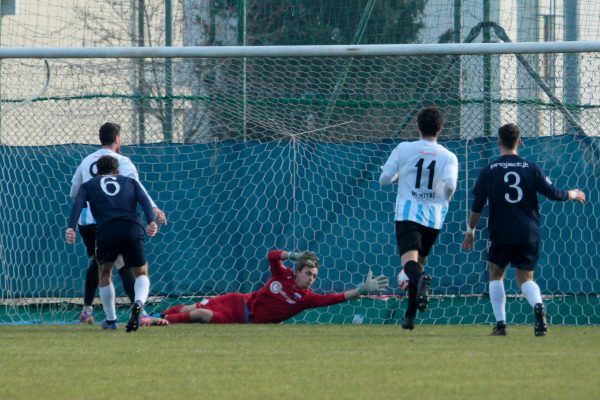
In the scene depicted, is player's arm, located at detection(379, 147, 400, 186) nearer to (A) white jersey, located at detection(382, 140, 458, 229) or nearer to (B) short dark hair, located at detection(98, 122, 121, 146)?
(A) white jersey, located at detection(382, 140, 458, 229)

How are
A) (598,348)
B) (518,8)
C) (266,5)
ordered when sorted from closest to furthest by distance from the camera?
(598,348), (518,8), (266,5)

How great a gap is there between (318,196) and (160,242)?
1.75 m

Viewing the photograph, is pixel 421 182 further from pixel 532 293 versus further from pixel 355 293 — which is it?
pixel 355 293

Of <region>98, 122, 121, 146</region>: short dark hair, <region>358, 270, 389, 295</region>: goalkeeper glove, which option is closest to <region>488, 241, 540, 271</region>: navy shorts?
<region>358, 270, 389, 295</region>: goalkeeper glove

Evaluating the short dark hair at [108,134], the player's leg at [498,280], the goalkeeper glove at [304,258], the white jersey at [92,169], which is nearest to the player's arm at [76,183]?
the white jersey at [92,169]

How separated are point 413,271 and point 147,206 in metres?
2.27

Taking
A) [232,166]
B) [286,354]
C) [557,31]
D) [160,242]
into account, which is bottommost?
[286,354]

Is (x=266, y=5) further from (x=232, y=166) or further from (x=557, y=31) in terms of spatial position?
(x=557, y=31)

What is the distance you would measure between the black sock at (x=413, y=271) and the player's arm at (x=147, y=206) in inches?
81.0

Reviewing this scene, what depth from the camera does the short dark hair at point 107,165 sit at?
33.3 feet

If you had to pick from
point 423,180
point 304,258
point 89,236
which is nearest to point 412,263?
point 423,180

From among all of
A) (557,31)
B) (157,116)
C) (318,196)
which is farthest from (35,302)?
(557,31)

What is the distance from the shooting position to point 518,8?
1334cm

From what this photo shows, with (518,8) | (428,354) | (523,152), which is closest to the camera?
(428,354)
